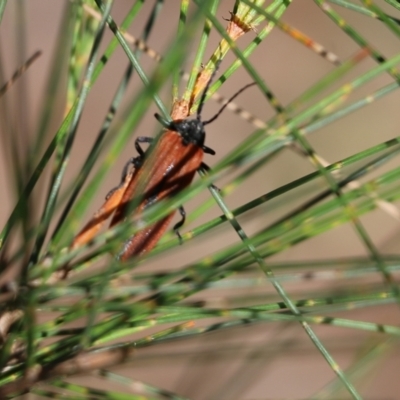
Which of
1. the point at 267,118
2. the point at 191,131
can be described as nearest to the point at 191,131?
the point at 191,131

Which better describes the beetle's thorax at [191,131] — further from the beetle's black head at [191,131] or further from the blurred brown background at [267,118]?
the blurred brown background at [267,118]

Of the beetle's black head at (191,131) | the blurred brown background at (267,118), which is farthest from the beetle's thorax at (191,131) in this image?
the blurred brown background at (267,118)

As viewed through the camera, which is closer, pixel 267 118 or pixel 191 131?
pixel 191 131

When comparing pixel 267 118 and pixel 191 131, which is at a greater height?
pixel 267 118

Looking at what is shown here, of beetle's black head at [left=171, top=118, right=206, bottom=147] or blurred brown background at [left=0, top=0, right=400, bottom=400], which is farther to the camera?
blurred brown background at [left=0, top=0, right=400, bottom=400]

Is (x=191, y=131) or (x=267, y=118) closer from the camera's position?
(x=191, y=131)

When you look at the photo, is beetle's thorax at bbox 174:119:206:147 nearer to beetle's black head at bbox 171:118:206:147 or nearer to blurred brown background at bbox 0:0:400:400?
beetle's black head at bbox 171:118:206:147

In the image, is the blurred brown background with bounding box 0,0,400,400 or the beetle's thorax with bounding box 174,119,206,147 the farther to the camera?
the blurred brown background with bounding box 0,0,400,400

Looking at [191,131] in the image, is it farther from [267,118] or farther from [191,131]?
[267,118]

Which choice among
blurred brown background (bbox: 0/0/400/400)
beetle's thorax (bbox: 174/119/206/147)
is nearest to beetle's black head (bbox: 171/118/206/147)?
beetle's thorax (bbox: 174/119/206/147)
